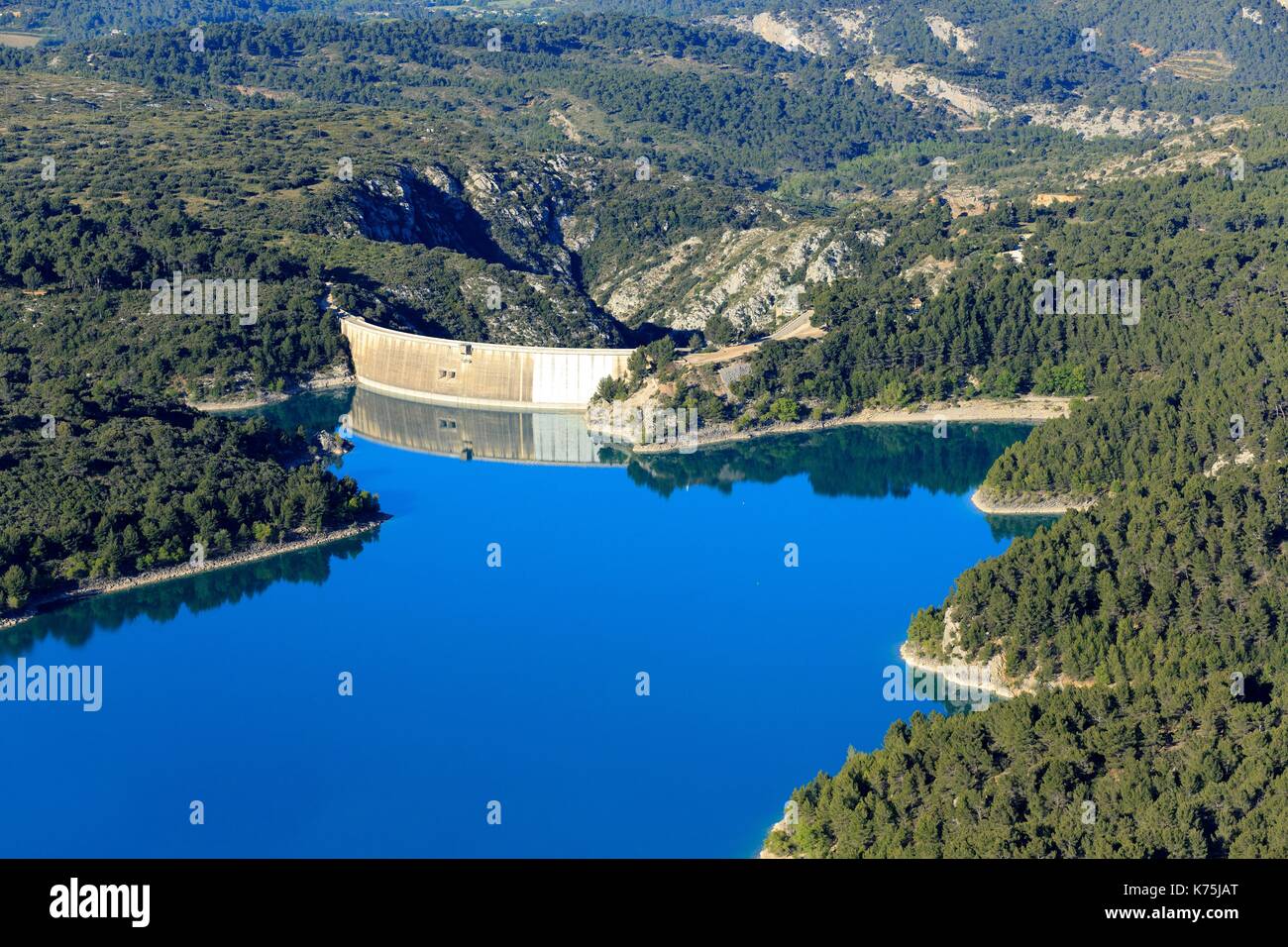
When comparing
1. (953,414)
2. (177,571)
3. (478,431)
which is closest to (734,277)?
(953,414)

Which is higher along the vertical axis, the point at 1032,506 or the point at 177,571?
A: the point at 1032,506

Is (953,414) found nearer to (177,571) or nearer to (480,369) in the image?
(480,369)

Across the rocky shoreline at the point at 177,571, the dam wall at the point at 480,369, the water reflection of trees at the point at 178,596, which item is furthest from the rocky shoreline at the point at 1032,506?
the water reflection of trees at the point at 178,596

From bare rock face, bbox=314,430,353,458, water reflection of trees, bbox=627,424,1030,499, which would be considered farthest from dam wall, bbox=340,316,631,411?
bare rock face, bbox=314,430,353,458

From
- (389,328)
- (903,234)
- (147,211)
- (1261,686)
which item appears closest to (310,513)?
(389,328)

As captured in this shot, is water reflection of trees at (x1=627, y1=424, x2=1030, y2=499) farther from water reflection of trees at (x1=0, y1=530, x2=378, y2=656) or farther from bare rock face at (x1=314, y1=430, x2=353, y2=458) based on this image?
water reflection of trees at (x1=0, y1=530, x2=378, y2=656)

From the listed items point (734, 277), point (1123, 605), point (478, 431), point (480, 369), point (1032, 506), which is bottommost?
point (1123, 605)

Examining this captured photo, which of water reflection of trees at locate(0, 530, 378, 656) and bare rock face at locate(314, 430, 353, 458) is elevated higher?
bare rock face at locate(314, 430, 353, 458)
